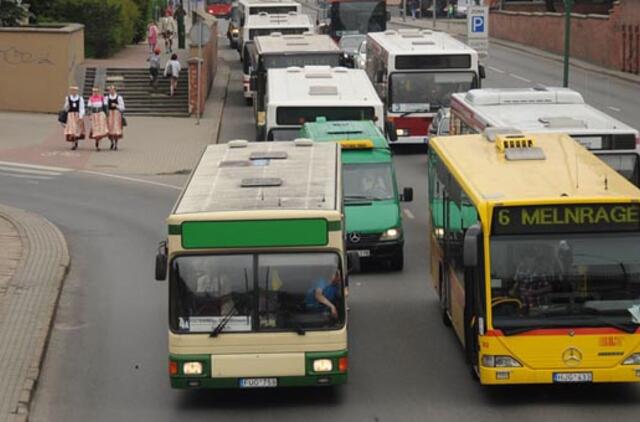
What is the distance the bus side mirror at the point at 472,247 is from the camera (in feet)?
50.1

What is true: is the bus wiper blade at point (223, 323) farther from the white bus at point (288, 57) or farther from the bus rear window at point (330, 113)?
the white bus at point (288, 57)

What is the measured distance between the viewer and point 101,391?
17.1 metres

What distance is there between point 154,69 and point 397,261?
2589cm

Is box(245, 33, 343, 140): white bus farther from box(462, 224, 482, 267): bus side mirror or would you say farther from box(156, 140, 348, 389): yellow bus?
box(462, 224, 482, 267): bus side mirror

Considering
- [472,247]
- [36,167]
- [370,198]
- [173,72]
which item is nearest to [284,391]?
[472,247]

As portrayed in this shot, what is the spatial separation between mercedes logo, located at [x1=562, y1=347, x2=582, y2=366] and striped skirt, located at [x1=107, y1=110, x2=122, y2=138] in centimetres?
2494

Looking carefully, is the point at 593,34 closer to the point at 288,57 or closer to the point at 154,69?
the point at 154,69

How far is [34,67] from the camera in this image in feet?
152

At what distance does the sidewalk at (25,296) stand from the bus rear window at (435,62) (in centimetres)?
1188

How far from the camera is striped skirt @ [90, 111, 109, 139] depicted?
38.9 m

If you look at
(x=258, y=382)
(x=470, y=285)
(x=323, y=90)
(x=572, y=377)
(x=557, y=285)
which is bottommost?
(x=258, y=382)

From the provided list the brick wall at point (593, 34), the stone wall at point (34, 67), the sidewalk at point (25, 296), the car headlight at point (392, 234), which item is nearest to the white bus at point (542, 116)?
the car headlight at point (392, 234)

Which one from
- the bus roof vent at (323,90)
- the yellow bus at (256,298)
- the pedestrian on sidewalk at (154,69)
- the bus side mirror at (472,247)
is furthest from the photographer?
the pedestrian on sidewalk at (154,69)

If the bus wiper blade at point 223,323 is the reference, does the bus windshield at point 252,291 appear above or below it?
above
